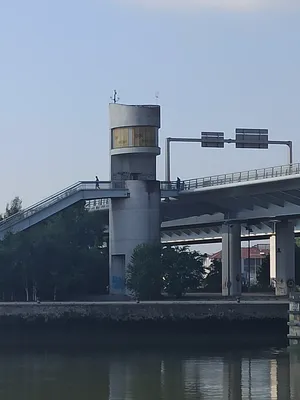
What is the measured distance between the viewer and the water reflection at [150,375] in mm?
42188

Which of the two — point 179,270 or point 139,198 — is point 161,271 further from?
point 139,198

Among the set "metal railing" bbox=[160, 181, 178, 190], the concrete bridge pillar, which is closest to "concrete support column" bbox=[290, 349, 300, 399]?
"metal railing" bbox=[160, 181, 178, 190]

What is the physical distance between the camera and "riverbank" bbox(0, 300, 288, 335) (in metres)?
65.6

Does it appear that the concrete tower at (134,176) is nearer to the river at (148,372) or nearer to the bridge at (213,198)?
the bridge at (213,198)

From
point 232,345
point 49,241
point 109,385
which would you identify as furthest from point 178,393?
point 49,241

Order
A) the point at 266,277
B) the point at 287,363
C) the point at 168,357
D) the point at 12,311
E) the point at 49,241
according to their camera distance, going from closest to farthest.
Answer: the point at 287,363 → the point at 168,357 → the point at 12,311 → the point at 49,241 → the point at 266,277

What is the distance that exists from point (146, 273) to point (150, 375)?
32121mm

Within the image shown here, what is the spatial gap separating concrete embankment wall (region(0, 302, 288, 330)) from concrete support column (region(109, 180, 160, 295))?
58.0 ft

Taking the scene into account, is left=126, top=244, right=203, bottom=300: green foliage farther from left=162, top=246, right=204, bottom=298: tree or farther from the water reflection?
the water reflection

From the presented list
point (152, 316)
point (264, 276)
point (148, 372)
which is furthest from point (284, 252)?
point (148, 372)

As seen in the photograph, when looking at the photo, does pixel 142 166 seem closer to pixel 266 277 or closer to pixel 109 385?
pixel 266 277

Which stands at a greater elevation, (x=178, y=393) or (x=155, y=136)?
(x=155, y=136)

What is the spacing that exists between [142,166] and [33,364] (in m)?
35.1

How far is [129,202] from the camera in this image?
8469cm
